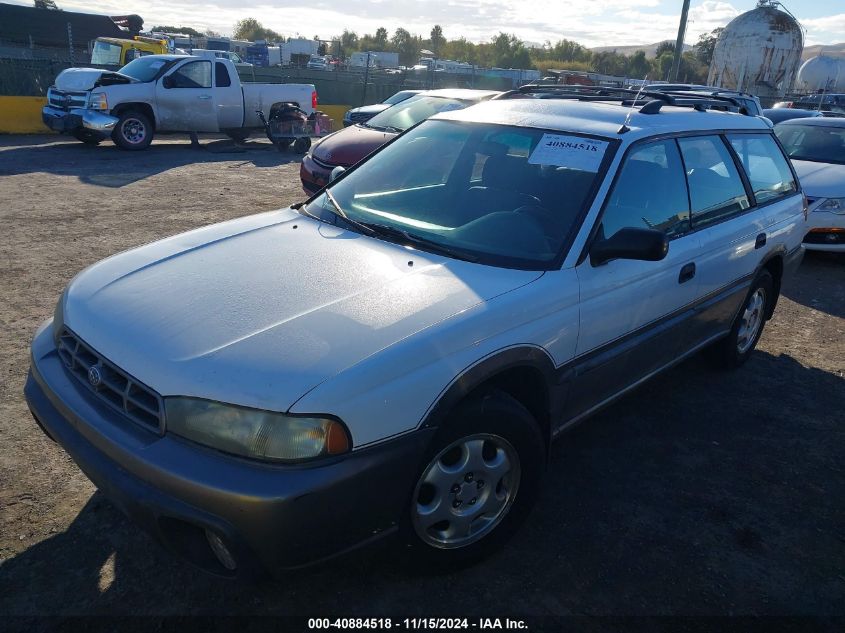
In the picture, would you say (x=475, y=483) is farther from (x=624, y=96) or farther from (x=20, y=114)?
(x=20, y=114)

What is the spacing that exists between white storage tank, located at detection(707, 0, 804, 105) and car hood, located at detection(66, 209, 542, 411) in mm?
36824

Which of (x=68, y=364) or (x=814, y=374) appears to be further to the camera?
(x=814, y=374)

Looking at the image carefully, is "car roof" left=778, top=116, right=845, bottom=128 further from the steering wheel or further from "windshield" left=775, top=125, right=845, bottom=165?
the steering wheel

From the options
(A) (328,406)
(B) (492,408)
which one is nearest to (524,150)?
(B) (492,408)

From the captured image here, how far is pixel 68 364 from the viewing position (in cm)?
261

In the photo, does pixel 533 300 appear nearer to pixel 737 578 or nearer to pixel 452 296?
pixel 452 296

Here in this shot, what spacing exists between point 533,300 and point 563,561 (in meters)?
1.14

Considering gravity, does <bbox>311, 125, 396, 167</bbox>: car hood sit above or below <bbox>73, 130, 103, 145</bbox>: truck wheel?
above

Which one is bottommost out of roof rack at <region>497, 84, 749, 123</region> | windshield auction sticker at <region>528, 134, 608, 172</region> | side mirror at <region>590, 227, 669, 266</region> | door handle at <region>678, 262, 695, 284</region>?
door handle at <region>678, 262, 695, 284</region>

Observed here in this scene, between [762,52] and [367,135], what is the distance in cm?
3277

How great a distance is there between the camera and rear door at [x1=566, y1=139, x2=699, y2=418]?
303 cm

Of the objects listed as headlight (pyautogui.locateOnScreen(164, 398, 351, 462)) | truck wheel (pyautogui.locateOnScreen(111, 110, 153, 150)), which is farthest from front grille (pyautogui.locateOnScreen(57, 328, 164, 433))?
truck wheel (pyautogui.locateOnScreen(111, 110, 153, 150))

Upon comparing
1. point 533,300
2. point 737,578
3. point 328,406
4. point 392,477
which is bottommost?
point 737,578

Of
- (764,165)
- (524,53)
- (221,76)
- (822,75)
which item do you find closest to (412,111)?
(764,165)
